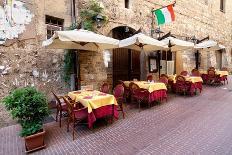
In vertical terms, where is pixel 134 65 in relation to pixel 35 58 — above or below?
below

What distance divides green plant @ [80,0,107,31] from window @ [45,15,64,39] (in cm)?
82

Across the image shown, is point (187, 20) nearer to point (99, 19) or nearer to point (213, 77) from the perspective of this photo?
point (213, 77)

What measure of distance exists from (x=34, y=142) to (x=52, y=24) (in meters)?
4.05

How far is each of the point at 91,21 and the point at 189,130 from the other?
5.02 meters

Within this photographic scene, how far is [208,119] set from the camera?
5.65m

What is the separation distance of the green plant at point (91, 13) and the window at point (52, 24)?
820mm

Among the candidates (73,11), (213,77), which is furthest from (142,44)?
(213,77)

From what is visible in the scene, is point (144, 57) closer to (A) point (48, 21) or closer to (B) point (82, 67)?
(B) point (82, 67)

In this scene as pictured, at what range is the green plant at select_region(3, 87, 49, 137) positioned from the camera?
4156 mm

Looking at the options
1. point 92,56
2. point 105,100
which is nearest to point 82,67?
point 92,56

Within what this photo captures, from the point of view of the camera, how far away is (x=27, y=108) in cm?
416
